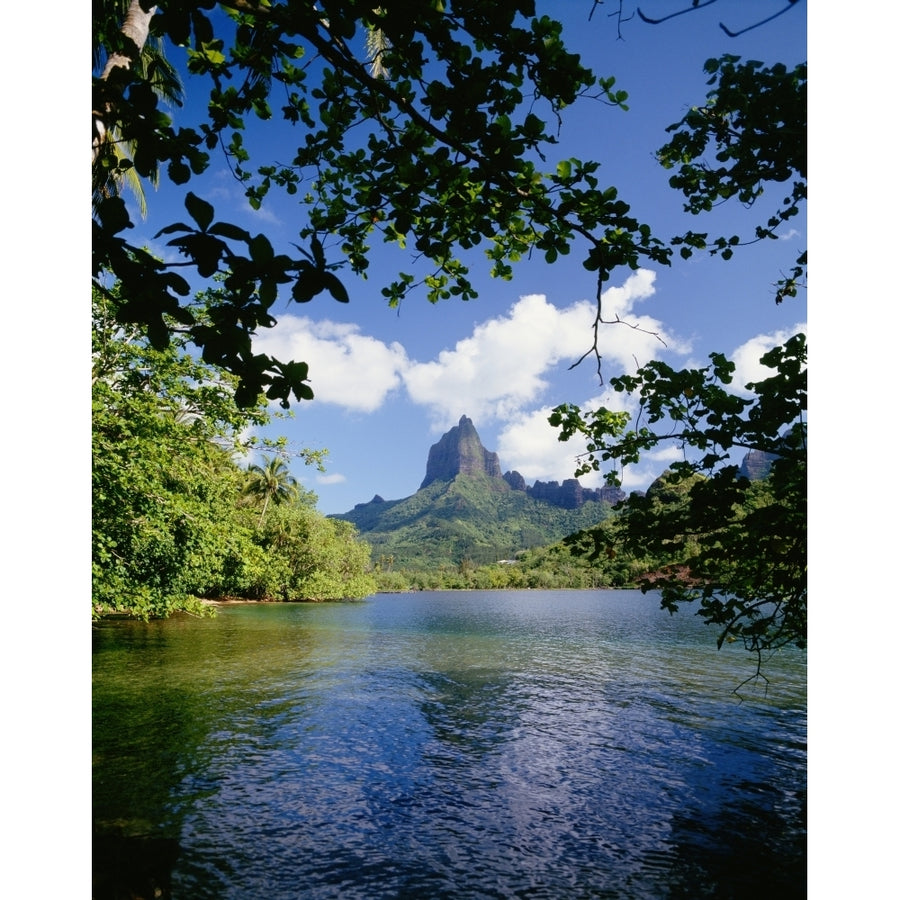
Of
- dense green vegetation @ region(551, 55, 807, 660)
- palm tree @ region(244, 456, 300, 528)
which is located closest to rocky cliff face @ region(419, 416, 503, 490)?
palm tree @ region(244, 456, 300, 528)

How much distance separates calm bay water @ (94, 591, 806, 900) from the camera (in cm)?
506

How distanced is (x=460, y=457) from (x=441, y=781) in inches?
7006

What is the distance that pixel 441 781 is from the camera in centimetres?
747

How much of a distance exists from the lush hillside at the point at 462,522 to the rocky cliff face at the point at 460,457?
4706 mm

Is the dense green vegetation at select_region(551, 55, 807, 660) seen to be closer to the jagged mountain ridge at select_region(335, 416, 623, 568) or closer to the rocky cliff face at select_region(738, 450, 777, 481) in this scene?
the rocky cliff face at select_region(738, 450, 777, 481)

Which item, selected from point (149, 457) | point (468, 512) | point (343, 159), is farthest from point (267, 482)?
point (468, 512)

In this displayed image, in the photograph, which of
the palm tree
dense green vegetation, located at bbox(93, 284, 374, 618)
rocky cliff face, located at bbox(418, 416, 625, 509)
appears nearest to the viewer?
dense green vegetation, located at bbox(93, 284, 374, 618)

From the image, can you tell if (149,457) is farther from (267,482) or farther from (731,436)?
(267,482)

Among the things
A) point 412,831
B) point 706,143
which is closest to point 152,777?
point 412,831

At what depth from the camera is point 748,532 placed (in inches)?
144

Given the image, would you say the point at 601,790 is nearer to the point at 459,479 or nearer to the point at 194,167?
the point at 194,167

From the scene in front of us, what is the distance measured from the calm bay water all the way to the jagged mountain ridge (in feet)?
308

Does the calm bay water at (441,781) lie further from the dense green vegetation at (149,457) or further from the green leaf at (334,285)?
the green leaf at (334,285)
